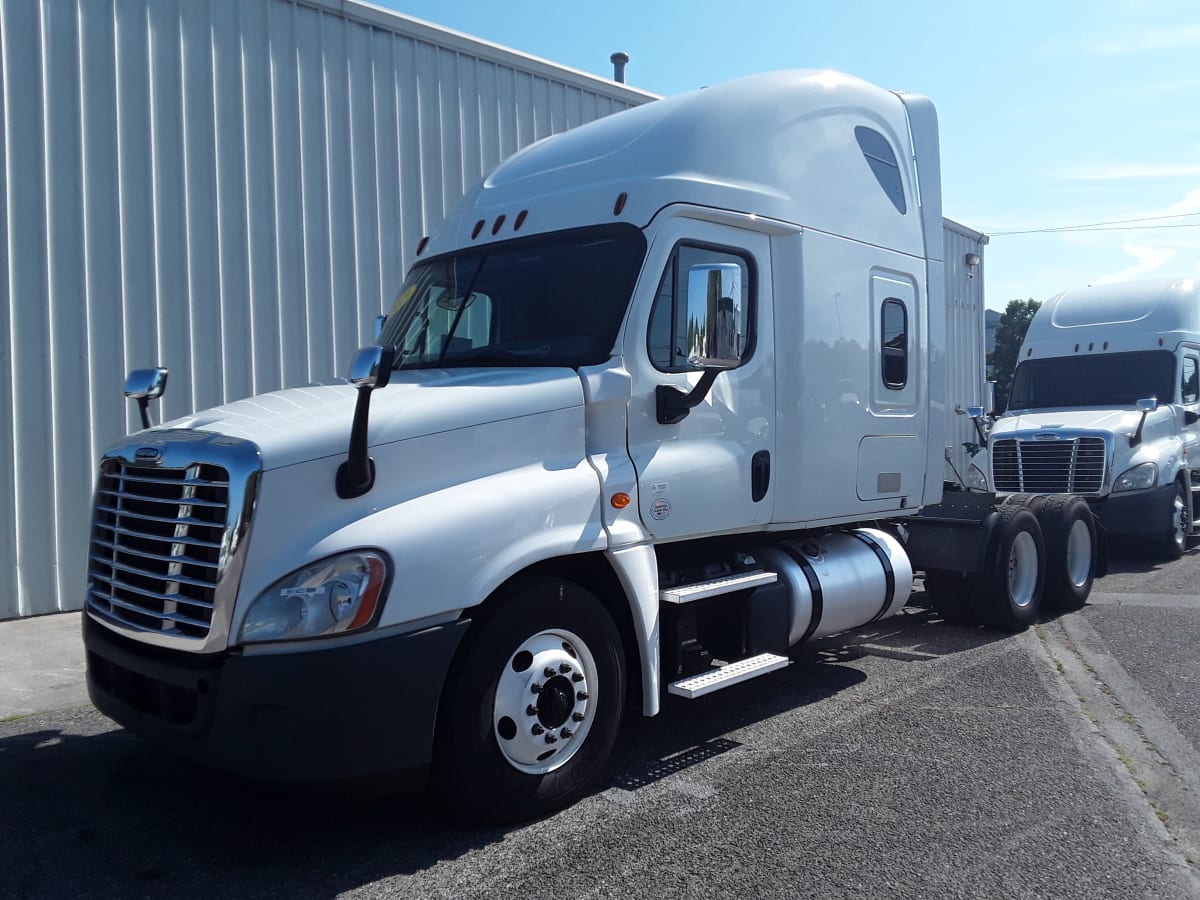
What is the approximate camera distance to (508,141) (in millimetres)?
11891

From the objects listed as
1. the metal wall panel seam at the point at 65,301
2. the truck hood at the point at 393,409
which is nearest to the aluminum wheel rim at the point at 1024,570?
the truck hood at the point at 393,409

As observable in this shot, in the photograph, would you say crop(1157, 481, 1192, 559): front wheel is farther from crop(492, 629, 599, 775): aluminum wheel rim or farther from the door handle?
crop(492, 629, 599, 775): aluminum wheel rim

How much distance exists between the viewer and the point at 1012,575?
333 inches

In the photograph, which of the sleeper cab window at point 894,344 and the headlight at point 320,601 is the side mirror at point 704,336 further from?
the sleeper cab window at point 894,344

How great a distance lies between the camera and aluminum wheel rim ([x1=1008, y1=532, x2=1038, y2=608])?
332 inches

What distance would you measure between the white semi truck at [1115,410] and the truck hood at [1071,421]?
0.01 metres

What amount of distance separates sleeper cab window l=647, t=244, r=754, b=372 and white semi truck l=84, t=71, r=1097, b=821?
15 millimetres

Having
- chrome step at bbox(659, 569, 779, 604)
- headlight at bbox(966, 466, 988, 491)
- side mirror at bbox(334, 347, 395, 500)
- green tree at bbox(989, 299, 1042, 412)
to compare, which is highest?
green tree at bbox(989, 299, 1042, 412)

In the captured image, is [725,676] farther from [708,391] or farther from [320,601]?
[320,601]

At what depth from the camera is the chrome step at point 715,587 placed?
5005 mm

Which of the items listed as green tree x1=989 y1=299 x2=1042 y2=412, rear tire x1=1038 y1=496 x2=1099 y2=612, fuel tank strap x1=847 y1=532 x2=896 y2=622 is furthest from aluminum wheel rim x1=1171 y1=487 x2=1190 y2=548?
green tree x1=989 y1=299 x2=1042 y2=412

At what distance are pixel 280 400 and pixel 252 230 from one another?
574 centimetres

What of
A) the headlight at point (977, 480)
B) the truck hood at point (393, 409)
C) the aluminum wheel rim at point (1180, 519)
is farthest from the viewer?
the aluminum wheel rim at point (1180, 519)

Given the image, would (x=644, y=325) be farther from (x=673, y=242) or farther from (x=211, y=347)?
(x=211, y=347)
